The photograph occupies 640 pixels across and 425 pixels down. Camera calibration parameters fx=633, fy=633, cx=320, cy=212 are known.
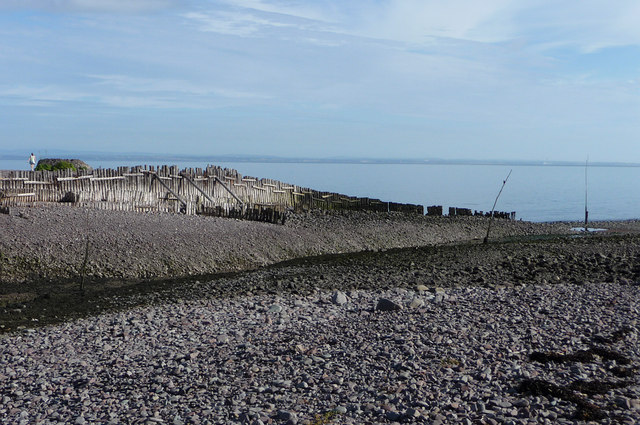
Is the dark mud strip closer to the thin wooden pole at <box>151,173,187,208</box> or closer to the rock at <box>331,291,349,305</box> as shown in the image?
the rock at <box>331,291,349,305</box>

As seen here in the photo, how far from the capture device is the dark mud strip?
49.1ft

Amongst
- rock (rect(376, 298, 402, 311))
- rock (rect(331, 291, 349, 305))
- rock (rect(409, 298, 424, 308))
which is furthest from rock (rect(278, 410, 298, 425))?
rock (rect(331, 291, 349, 305))

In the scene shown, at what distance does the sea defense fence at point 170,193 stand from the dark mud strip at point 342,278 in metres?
6.96

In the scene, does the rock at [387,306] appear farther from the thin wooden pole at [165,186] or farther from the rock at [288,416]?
the thin wooden pole at [165,186]

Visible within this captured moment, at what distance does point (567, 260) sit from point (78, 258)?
1579 cm

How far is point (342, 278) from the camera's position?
1812 cm

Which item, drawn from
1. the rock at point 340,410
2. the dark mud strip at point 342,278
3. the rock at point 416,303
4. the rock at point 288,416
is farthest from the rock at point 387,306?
the rock at point 288,416

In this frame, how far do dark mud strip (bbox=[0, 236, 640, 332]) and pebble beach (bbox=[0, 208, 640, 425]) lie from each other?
0.11 metres

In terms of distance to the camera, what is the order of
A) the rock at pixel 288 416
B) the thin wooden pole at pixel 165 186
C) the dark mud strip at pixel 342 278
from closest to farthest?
the rock at pixel 288 416, the dark mud strip at pixel 342 278, the thin wooden pole at pixel 165 186

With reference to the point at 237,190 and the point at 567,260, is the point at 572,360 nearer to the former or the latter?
A: the point at 567,260

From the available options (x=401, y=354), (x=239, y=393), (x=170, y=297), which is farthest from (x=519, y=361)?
(x=170, y=297)

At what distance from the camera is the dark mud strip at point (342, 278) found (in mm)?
14961

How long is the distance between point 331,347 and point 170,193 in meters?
20.7

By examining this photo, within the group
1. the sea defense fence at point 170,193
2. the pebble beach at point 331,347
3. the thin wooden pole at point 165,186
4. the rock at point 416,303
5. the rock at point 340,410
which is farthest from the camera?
the thin wooden pole at point 165,186
